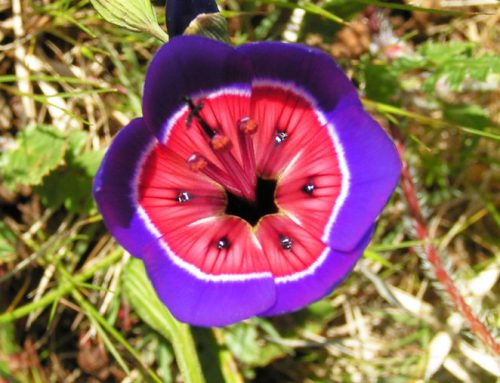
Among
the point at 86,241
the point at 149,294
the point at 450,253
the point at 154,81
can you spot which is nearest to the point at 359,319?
the point at 450,253

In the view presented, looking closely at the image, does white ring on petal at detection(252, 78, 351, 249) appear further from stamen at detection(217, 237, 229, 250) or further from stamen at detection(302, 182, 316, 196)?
stamen at detection(217, 237, 229, 250)

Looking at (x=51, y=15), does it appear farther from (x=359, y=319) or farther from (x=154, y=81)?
(x=359, y=319)

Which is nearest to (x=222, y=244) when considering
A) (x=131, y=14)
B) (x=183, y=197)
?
(x=183, y=197)

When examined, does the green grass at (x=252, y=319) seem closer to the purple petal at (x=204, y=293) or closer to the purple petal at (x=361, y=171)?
the purple petal at (x=204, y=293)

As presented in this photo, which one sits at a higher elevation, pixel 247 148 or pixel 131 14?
pixel 131 14

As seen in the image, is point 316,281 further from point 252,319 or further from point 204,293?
point 252,319

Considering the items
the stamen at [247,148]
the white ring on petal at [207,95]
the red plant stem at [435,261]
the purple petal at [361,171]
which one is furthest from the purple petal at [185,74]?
the red plant stem at [435,261]

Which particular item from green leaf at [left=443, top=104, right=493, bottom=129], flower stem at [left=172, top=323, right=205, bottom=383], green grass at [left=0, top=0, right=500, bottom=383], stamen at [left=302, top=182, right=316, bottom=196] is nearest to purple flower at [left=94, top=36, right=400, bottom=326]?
stamen at [left=302, top=182, right=316, bottom=196]

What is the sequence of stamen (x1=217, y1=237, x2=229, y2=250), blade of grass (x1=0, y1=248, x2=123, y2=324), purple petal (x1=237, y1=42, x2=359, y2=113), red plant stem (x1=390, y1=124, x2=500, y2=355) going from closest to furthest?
purple petal (x1=237, y1=42, x2=359, y2=113)
stamen (x1=217, y1=237, x2=229, y2=250)
red plant stem (x1=390, y1=124, x2=500, y2=355)
blade of grass (x1=0, y1=248, x2=123, y2=324)
